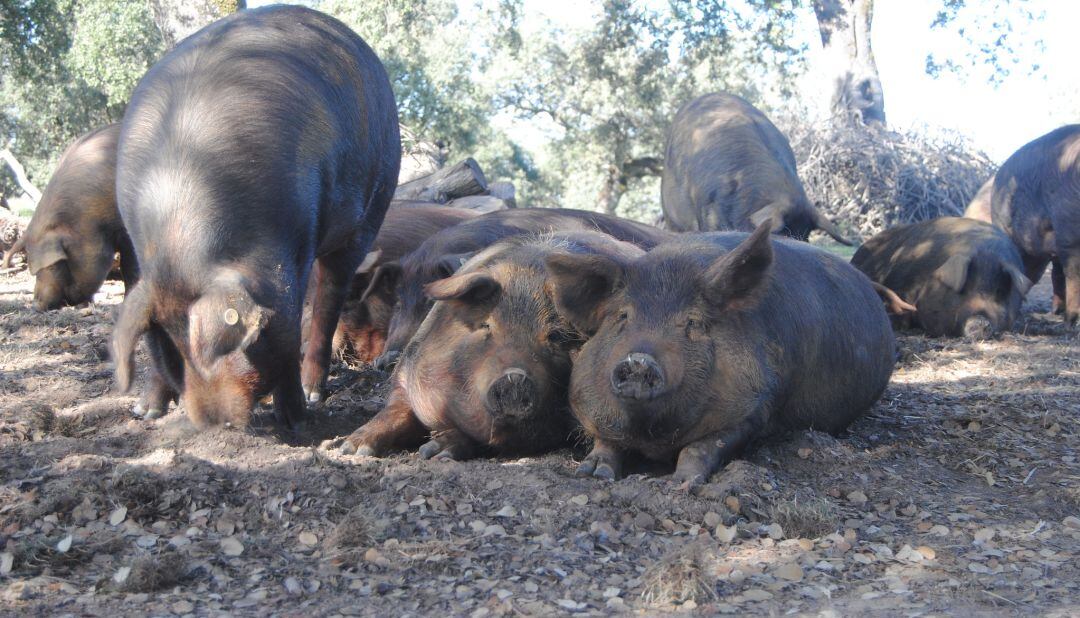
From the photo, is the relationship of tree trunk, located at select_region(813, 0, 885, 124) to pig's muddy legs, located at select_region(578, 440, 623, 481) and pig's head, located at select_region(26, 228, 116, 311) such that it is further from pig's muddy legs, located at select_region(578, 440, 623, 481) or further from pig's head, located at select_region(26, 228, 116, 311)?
pig's muddy legs, located at select_region(578, 440, 623, 481)

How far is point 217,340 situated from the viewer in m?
4.46

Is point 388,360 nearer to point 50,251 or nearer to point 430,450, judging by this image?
point 430,450

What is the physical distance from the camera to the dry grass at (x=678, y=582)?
3.19 metres

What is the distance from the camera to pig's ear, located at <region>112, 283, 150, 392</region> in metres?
4.52

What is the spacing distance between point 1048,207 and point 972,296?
2.80 meters

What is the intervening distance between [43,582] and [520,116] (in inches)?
1238

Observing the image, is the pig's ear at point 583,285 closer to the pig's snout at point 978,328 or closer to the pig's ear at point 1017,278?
the pig's snout at point 978,328

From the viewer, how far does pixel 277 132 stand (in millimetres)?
5191

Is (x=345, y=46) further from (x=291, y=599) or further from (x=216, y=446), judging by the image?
(x=291, y=599)

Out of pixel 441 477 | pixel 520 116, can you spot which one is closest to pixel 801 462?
pixel 441 477

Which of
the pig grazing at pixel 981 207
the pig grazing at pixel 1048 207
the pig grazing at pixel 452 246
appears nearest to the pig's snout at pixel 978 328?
the pig grazing at pixel 1048 207

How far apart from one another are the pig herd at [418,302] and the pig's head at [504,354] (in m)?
0.01

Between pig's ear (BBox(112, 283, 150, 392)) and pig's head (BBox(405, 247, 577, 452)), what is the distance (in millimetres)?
1276

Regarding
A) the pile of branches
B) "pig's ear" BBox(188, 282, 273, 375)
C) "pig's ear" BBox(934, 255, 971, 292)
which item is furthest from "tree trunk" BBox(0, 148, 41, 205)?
"pig's ear" BBox(188, 282, 273, 375)
